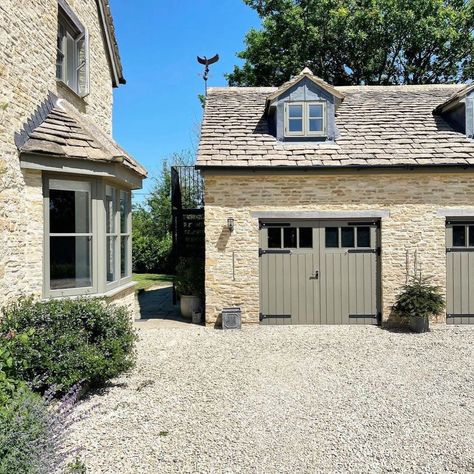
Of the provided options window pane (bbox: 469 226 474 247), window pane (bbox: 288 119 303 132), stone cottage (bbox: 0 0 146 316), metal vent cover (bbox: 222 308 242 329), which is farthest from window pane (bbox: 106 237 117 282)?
window pane (bbox: 469 226 474 247)

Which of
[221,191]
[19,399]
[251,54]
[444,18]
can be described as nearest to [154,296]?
[221,191]

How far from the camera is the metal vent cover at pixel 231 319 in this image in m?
9.27

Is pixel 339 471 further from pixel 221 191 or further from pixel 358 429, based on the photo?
pixel 221 191

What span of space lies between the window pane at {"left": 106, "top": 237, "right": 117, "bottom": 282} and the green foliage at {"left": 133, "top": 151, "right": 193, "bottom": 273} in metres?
13.3

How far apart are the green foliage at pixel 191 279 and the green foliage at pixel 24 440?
7.09m

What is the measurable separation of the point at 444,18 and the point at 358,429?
2118 cm

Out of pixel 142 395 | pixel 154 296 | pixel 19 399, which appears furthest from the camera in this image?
pixel 154 296

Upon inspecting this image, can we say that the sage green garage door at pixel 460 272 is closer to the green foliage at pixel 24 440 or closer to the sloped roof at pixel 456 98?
the sloped roof at pixel 456 98

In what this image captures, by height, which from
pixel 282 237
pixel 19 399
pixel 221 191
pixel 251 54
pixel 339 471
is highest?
pixel 251 54

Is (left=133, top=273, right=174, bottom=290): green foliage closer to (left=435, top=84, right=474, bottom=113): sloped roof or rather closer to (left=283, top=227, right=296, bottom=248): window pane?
(left=283, top=227, right=296, bottom=248): window pane

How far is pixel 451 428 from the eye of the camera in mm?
4355

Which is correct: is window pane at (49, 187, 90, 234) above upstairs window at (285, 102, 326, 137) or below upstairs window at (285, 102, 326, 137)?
below

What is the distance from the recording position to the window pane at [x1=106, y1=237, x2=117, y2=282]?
26.1 feet

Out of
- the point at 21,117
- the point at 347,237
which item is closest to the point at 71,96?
the point at 21,117
